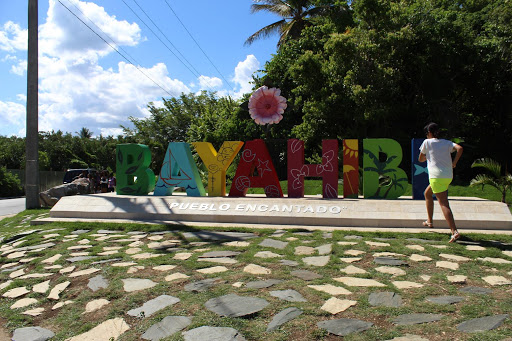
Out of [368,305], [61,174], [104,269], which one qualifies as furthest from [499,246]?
[61,174]

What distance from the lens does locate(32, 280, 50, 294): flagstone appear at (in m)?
4.46

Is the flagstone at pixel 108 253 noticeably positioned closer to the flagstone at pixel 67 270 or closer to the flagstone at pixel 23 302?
the flagstone at pixel 67 270

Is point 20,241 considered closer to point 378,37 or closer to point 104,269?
point 104,269

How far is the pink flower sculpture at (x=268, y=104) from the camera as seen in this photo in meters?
16.6

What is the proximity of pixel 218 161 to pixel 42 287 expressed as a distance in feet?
22.6

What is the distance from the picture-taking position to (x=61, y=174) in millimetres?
33406

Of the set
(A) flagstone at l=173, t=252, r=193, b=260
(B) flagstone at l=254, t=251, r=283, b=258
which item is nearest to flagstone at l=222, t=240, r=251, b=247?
(B) flagstone at l=254, t=251, r=283, b=258

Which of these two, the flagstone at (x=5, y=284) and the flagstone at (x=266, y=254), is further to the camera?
the flagstone at (x=266, y=254)

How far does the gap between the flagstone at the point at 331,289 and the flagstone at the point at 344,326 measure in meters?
0.62

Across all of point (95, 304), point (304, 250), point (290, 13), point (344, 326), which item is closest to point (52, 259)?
point (95, 304)

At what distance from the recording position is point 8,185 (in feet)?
88.7

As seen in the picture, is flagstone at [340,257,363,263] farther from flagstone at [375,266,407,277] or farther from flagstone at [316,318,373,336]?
flagstone at [316,318,373,336]

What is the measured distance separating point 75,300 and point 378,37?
1671 cm

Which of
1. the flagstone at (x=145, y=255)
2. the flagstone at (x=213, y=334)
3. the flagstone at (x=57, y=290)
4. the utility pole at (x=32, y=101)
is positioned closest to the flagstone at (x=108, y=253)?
the flagstone at (x=145, y=255)
